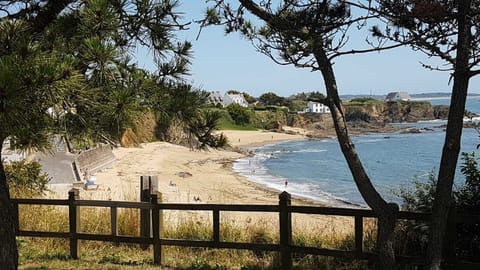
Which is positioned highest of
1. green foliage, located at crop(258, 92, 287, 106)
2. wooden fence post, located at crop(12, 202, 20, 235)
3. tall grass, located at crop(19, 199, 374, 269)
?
green foliage, located at crop(258, 92, 287, 106)

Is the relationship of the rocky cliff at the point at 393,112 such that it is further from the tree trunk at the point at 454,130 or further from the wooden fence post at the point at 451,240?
the tree trunk at the point at 454,130

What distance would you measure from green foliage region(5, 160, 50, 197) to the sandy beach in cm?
195

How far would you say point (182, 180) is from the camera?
29.9 meters

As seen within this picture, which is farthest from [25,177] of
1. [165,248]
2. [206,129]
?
[206,129]

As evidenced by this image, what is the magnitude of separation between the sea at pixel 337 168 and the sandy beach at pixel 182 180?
1611mm

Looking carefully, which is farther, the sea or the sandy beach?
the sea

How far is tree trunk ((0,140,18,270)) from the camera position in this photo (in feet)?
12.9

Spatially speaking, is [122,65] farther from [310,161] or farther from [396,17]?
[310,161]

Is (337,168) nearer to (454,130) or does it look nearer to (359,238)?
(359,238)

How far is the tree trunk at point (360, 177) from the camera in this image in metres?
4.46

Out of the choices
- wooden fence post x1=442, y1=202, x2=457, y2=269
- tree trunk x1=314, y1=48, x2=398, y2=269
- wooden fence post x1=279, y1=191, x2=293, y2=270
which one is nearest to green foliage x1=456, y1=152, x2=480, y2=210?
wooden fence post x1=442, y1=202, x2=457, y2=269

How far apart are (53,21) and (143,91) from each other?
105cm

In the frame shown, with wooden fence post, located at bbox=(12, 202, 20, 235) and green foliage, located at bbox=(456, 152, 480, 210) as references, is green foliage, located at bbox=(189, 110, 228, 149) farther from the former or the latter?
wooden fence post, located at bbox=(12, 202, 20, 235)

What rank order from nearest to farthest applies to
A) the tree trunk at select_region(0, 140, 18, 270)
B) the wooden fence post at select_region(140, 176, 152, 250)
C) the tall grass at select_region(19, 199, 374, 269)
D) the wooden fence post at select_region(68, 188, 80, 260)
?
1. the tree trunk at select_region(0, 140, 18, 270)
2. the tall grass at select_region(19, 199, 374, 269)
3. the wooden fence post at select_region(68, 188, 80, 260)
4. the wooden fence post at select_region(140, 176, 152, 250)
